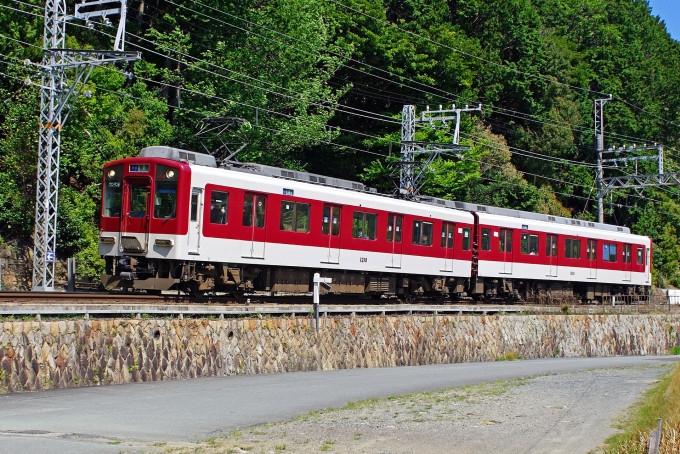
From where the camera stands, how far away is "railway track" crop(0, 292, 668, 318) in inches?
638

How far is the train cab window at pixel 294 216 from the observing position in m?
24.4

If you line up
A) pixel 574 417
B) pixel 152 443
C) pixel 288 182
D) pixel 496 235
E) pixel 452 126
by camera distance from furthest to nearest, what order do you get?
pixel 452 126
pixel 496 235
pixel 288 182
pixel 574 417
pixel 152 443

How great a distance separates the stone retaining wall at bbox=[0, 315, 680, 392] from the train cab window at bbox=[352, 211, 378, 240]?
297 cm

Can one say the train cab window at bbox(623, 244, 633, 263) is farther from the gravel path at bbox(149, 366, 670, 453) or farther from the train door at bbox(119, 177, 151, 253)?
the train door at bbox(119, 177, 151, 253)

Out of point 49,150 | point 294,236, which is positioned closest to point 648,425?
point 294,236

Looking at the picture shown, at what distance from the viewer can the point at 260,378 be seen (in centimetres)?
1945

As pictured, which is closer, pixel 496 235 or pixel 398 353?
pixel 398 353

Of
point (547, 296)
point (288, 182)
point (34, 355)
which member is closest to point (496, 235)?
point (547, 296)

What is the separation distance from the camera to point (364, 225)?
2770cm

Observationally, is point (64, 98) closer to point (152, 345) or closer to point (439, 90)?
point (152, 345)

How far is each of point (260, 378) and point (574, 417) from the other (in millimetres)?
7254

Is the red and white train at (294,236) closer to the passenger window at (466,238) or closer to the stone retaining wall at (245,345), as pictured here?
the passenger window at (466,238)

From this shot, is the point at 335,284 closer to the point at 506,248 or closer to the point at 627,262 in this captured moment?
the point at 506,248

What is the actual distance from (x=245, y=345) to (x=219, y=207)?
3852mm
